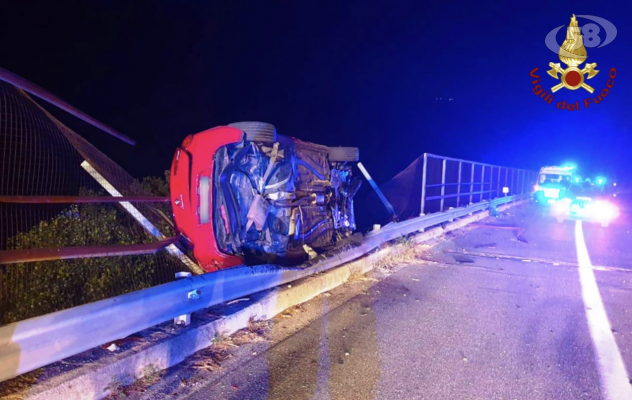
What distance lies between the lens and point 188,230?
5516 mm

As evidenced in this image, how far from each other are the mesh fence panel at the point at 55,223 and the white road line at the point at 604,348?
15.0ft

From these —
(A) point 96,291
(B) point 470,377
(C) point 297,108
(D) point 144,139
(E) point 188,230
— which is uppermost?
(C) point 297,108

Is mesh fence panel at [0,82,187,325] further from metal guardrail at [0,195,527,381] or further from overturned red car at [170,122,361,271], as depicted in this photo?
metal guardrail at [0,195,527,381]

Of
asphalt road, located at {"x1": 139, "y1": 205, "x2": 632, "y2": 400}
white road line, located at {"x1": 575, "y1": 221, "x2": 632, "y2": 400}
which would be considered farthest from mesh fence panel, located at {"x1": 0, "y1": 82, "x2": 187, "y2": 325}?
white road line, located at {"x1": 575, "y1": 221, "x2": 632, "y2": 400}

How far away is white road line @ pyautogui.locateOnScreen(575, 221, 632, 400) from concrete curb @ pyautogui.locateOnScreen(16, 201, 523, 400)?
3084 millimetres

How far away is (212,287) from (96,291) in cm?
144

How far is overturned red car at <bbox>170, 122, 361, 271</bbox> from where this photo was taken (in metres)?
5.42

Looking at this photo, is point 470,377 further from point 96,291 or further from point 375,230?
point 375,230

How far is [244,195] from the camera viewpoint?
583 centimetres

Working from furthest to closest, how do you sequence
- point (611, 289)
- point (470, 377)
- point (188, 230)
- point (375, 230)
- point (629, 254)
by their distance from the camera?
point (629, 254) → point (375, 230) → point (611, 289) → point (188, 230) → point (470, 377)

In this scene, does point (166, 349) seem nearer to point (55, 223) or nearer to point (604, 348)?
point (55, 223)

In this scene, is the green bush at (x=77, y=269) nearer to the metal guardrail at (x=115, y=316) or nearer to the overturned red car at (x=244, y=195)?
the overturned red car at (x=244, y=195)

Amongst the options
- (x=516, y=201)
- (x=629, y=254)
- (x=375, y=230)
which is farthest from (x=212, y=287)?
(x=516, y=201)

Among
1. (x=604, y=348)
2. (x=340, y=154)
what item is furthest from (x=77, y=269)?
(x=604, y=348)
